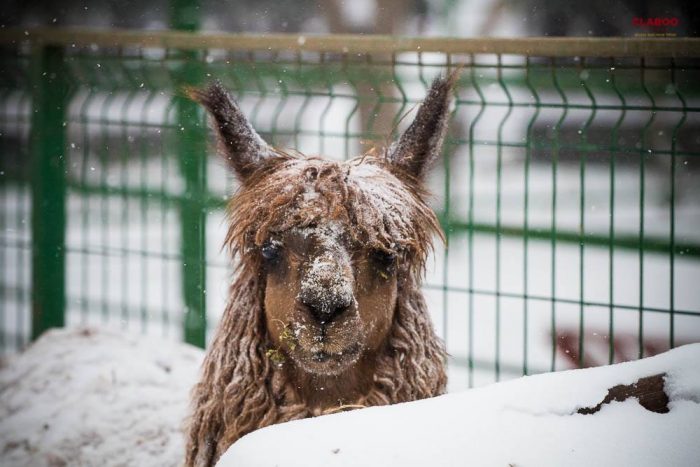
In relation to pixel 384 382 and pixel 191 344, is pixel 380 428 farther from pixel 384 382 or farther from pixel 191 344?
pixel 191 344

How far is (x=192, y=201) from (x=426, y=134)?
225 cm

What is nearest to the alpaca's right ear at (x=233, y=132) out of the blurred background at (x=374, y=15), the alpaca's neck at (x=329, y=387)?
the alpaca's neck at (x=329, y=387)

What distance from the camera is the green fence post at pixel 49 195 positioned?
18.4 ft

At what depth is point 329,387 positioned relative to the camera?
3115mm

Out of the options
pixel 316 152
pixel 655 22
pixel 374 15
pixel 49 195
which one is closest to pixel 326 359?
pixel 49 195

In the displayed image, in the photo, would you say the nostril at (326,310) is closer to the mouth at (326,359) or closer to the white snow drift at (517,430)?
the mouth at (326,359)

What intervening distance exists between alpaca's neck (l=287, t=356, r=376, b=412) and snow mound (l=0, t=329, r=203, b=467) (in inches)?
41.6

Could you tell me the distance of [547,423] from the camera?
2092 millimetres

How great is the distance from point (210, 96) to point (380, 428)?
164 centimetres

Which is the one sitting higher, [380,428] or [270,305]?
[270,305]

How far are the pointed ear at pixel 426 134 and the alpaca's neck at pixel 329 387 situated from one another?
2.83 feet

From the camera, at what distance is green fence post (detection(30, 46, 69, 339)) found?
18.4 ft

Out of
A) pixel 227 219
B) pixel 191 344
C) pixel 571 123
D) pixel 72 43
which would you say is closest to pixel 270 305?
pixel 227 219

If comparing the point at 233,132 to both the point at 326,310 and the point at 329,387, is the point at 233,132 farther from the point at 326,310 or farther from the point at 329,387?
the point at 329,387
